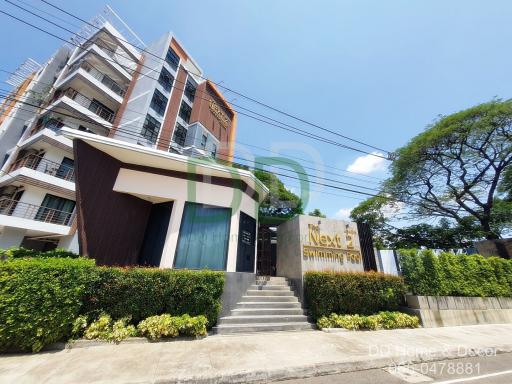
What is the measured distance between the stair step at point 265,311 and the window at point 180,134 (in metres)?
20.8

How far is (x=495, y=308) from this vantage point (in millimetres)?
9188

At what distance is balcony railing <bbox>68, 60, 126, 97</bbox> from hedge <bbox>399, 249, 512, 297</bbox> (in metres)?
28.2

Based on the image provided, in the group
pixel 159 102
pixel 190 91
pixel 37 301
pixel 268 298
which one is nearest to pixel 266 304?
pixel 268 298

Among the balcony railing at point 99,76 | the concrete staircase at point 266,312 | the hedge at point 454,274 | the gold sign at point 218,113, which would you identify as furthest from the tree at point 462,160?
the balcony railing at point 99,76

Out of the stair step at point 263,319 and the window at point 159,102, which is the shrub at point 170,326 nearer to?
the stair step at point 263,319

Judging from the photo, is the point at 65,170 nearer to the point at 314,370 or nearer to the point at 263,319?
the point at 263,319

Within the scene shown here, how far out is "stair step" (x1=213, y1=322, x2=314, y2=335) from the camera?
5867 millimetres

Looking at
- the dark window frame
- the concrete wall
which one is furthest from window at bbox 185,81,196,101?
the concrete wall

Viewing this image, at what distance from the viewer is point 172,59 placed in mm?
25016

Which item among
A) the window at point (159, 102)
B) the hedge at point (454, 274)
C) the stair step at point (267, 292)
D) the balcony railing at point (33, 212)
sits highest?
the window at point (159, 102)

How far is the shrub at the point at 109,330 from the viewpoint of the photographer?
15.5 feet

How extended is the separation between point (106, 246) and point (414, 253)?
11.8 meters

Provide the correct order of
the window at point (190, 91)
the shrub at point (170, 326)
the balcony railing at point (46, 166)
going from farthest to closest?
the window at point (190, 91), the balcony railing at point (46, 166), the shrub at point (170, 326)

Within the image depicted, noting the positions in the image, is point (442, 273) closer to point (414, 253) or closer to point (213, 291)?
point (414, 253)
